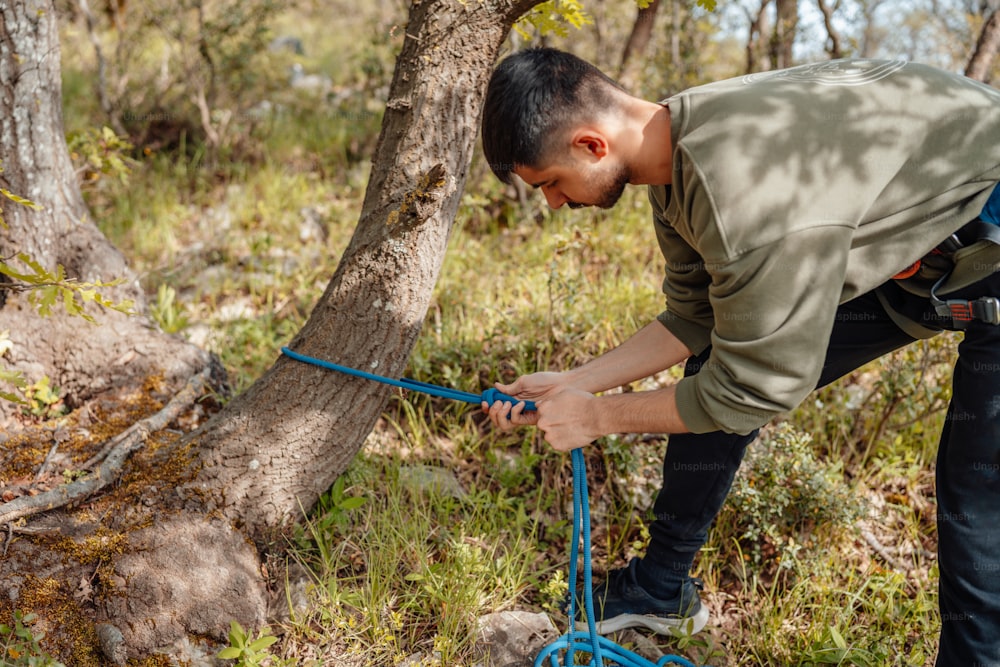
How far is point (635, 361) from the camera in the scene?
7.06 feet

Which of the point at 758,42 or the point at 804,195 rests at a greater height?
the point at 758,42

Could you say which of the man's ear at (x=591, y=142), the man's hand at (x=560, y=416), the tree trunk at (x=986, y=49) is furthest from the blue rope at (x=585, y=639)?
the tree trunk at (x=986, y=49)

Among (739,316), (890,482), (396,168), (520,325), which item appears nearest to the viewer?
(739,316)

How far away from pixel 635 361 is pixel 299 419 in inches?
40.5

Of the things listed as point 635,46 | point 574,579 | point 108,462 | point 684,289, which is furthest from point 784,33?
point 108,462

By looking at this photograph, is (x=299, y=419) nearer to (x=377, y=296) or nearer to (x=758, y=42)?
(x=377, y=296)

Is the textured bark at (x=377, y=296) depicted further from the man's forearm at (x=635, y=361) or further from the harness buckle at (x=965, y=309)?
the harness buckle at (x=965, y=309)

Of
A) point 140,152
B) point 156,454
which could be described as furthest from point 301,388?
point 140,152

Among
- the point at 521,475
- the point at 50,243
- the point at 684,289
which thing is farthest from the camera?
the point at 521,475

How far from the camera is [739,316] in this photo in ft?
4.93

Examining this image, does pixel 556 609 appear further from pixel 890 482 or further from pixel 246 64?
pixel 246 64

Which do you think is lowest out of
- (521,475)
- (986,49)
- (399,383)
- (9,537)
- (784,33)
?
(521,475)

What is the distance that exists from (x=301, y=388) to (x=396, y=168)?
722mm

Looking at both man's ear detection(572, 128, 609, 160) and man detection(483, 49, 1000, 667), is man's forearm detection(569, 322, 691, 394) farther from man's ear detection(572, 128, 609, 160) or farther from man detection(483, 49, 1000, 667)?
man's ear detection(572, 128, 609, 160)
